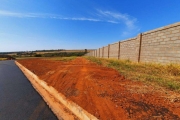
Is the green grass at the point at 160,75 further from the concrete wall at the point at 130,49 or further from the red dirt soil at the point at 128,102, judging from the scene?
the concrete wall at the point at 130,49

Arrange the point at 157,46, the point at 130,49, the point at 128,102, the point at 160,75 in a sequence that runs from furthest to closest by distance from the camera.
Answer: the point at 130,49 → the point at 157,46 → the point at 160,75 → the point at 128,102

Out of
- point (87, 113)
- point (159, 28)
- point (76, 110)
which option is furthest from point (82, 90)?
point (159, 28)

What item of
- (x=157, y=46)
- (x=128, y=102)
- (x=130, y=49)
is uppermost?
(x=157, y=46)

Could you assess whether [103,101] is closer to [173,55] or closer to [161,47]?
[173,55]

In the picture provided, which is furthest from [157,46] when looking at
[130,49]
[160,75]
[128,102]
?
[128,102]

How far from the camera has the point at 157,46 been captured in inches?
312

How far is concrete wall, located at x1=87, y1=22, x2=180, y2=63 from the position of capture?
650cm

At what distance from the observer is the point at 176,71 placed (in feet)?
18.5

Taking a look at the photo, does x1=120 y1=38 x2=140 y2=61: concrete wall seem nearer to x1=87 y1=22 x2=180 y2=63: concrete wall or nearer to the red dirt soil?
x1=87 y1=22 x2=180 y2=63: concrete wall

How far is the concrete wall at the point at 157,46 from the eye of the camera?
6.50 meters

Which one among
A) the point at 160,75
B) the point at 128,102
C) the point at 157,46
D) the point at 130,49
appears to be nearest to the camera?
the point at 128,102

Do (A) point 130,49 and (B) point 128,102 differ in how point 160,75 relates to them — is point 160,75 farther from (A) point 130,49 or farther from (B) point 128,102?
(A) point 130,49

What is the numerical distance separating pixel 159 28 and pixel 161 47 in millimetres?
1248

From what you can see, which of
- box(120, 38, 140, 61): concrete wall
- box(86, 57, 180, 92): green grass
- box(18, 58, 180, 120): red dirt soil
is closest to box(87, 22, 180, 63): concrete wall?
box(120, 38, 140, 61): concrete wall
